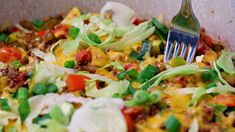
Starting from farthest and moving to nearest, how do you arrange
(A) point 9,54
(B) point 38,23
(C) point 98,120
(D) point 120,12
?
(B) point 38,23 → (D) point 120,12 → (A) point 9,54 → (C) point 98,120

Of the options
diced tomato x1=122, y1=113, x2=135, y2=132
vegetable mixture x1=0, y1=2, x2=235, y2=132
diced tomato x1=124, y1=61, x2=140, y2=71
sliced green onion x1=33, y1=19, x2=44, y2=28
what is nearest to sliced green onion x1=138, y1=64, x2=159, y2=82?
vegetable mixture x1=0, y1=2, x2=235, y2=132

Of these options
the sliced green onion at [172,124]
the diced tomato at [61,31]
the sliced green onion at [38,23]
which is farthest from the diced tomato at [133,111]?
the sliced green onion at [38,23]

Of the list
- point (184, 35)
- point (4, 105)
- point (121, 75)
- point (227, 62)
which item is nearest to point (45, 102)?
point (4, 105)

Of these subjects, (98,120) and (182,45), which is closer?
(98,120)

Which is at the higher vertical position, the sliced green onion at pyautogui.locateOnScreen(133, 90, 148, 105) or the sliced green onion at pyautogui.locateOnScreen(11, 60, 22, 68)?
the sliced green onion at pyautogui.locateOnScreen(133, 90, 148, 105)

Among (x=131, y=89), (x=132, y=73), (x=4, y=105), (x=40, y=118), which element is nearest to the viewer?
(x=40, y=118)

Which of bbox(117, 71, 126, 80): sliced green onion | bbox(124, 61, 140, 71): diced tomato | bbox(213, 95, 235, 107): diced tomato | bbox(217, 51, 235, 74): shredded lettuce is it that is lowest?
bbox(213, 95, 235, 107): diced tomato

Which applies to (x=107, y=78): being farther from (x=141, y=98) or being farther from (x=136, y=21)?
(x=136, y=21)

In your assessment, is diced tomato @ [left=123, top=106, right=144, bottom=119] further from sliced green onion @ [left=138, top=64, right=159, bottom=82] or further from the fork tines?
the fork tines
